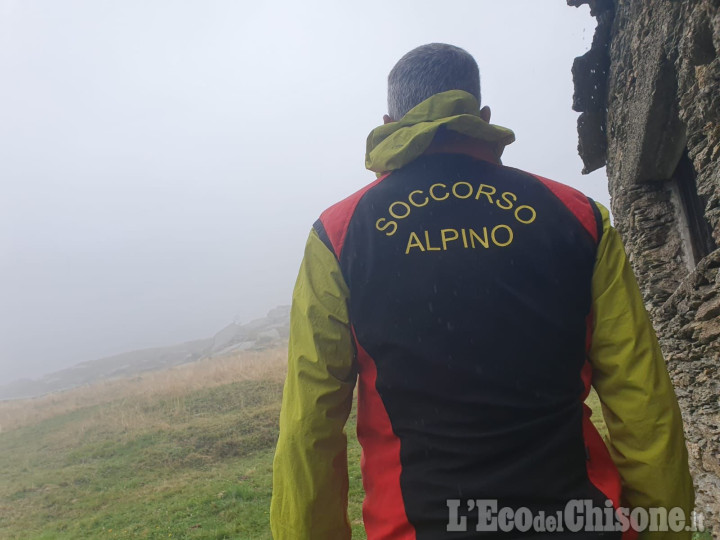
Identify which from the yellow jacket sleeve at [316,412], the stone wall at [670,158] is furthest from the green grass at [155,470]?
the yellow jacket sleeve at [316,412]

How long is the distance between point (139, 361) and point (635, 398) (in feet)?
181

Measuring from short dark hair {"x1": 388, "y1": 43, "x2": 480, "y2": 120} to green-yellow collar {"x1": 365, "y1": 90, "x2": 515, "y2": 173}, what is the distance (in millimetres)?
101

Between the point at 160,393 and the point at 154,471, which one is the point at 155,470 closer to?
the point at 154,471

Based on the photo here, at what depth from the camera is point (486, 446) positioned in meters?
1.29

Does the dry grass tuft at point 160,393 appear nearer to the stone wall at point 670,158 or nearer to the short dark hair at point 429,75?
the stone wall at point 670,158

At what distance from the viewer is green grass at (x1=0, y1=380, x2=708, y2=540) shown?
7055 mm

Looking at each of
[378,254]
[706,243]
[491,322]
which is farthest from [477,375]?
[706,243]

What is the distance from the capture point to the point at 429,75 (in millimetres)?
1734

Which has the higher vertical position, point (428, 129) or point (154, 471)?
point (428, 129)

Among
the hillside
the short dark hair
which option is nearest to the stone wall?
the short dark hair

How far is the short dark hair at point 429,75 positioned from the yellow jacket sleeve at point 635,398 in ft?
2.39

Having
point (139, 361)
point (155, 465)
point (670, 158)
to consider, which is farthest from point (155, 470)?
point (139, 361)

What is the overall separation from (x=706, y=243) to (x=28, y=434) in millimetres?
17674

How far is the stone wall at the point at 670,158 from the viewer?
325 centimetres
